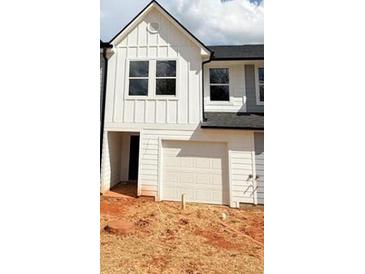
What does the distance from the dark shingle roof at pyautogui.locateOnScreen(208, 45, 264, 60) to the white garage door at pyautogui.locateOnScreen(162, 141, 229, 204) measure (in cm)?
346

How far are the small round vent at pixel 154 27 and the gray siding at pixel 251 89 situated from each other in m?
3.67

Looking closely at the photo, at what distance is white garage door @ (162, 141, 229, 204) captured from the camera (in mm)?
7121

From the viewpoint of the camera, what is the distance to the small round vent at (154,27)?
7543mm

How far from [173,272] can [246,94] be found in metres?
6.66

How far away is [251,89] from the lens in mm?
8102

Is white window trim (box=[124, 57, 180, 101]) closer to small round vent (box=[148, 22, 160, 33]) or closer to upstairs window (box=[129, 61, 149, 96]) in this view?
upstairs window (box=[129, 61, 149, 96])

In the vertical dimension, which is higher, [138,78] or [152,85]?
[138,78]

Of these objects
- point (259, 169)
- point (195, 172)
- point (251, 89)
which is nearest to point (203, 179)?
point (195, 172)

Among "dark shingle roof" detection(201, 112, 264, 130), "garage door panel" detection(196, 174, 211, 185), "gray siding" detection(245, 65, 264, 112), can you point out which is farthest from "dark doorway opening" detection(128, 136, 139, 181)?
"gray siding" detection(245, 65, 264, 112)

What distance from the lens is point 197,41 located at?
7.22 metres

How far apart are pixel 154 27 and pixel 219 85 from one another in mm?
3214

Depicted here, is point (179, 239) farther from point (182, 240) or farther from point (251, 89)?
point (251, 89)
